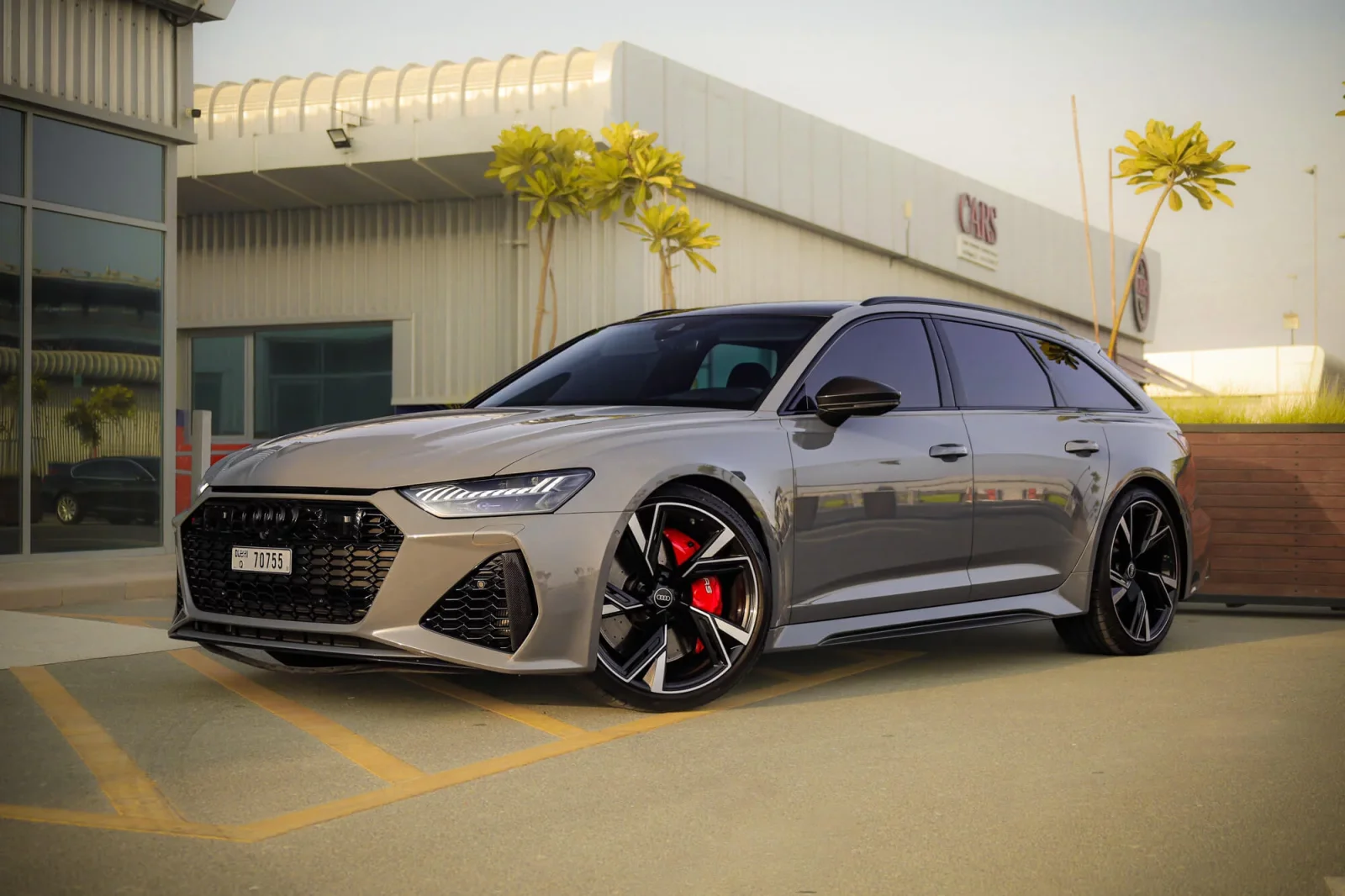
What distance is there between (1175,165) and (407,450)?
1626 cm

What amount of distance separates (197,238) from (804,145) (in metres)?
10.3

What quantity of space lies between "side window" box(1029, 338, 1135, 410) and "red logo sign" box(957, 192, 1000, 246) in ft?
84.2

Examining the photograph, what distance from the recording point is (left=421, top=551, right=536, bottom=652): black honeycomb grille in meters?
5.02

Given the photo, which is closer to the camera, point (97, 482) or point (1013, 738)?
point (1013, 738)

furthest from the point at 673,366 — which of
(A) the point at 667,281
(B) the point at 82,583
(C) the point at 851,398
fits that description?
(A) the point at 667,281

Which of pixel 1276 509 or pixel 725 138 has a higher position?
pixel 725 138

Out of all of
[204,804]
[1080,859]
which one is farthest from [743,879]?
[204,804]

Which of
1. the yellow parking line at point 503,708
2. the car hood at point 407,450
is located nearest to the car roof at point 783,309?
the car hood at point 407,450

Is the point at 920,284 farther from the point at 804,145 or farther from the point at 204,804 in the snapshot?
the point at 204,804

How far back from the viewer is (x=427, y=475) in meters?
5.07

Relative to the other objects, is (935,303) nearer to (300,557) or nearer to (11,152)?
(300,557)

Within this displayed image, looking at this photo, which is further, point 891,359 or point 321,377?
point 321,377

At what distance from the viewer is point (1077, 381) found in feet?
24.9

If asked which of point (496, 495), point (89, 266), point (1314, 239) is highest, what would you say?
point (1314, 239)
